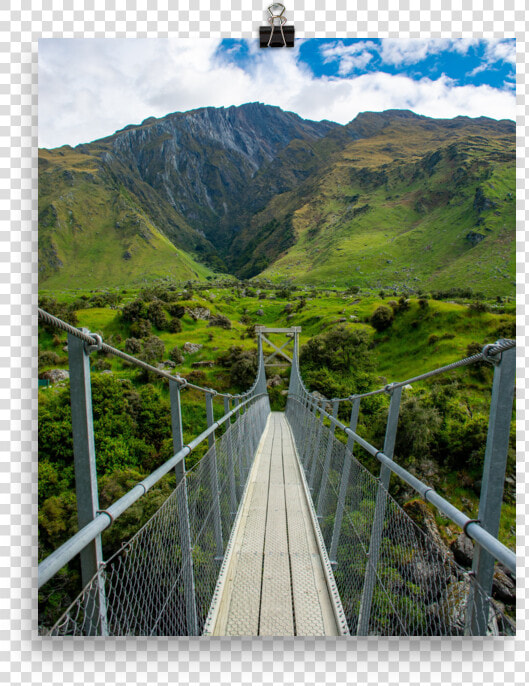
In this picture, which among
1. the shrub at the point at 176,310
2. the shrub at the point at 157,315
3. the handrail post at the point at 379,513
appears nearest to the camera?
the handrail post at the point at 379,513

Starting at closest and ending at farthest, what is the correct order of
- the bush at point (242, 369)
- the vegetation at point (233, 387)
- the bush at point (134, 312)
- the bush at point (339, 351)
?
1. the vegetation at point (233, 387)
2. the bush at point (242, 369)
3. the bush at point (339, 351)
4. the bush at point (134, 312)

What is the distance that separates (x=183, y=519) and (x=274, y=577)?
1121 millimetres

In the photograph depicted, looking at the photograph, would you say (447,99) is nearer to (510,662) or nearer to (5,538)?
(510,662)

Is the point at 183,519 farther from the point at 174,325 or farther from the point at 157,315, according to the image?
the point at 174,325

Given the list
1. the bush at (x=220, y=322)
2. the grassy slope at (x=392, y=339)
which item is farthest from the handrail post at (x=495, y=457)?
the bush at (x=220, y=322)

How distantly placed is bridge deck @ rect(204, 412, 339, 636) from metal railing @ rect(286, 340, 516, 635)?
0.72 ft

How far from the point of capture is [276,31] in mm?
2262

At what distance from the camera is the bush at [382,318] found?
2512 centimetres

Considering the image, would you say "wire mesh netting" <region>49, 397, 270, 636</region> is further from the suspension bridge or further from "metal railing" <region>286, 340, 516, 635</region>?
"metal railing" <region>286, 340, 516, 635</region>

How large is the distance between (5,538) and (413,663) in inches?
71.7

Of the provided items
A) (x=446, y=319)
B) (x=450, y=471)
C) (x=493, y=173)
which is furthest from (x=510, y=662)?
(x=493, y=173)

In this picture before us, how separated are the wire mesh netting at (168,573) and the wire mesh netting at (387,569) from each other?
93 cm

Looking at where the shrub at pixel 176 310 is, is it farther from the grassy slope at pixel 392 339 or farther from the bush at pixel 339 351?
the bush at pixel 339 351

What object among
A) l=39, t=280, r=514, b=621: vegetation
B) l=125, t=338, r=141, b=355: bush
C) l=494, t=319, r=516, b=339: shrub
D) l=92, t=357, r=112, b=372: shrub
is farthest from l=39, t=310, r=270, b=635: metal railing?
l=494, t=319, r=516, b=339: shrub
